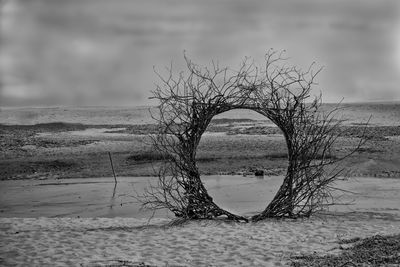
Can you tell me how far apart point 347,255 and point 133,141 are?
83.4 feet

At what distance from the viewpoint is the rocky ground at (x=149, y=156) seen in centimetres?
2136


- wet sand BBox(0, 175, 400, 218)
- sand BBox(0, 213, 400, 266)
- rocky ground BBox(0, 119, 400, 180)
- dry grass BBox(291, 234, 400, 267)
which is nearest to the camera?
dry grass BBox(291, 234, 400, 267)

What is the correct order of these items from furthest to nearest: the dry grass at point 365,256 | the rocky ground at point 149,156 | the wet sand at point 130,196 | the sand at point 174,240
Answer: the rocky ground at point 149,156 < the wet sand at point 130,196 < the sand at point 174,240 < the dry grass at point 365,256

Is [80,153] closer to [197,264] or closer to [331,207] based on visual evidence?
[331,207]

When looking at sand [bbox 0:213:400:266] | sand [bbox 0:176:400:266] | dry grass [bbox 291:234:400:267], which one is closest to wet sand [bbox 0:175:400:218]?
sand [bbox 0:176:400:266]

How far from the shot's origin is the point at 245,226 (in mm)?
10742

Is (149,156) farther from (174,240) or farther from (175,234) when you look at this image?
(174,240)

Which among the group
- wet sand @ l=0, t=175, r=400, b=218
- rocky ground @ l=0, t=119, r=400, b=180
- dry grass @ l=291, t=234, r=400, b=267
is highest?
rocky ground @ l=0, t=119, r=400, b=180

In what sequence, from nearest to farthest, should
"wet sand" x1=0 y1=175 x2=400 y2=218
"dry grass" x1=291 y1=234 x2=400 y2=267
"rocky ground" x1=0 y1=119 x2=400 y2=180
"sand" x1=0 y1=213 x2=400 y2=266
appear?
"dry grass" x1=291 y1=234 x2=400 y2=267, "sand" x1=0 y1=213 x2=400 y2=266, "wet sand" x1=0 y1=175 x2=400 y2=218, "rocky ground" x1=0 y1=119 x2=400 y2=180

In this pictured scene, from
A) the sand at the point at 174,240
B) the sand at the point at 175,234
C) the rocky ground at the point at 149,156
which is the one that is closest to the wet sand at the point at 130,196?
the sand at the point at 175,234

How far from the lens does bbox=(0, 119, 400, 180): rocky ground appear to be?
21.4m

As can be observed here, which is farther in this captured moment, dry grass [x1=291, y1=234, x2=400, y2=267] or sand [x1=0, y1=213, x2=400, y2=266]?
sand [x1=0, y1=213, x2=400, y2=266]

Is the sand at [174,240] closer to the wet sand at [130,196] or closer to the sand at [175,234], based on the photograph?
the sand at [175,234]

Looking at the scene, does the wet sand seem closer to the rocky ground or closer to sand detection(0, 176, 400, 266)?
sand detection(0, 176, 400, 266)
